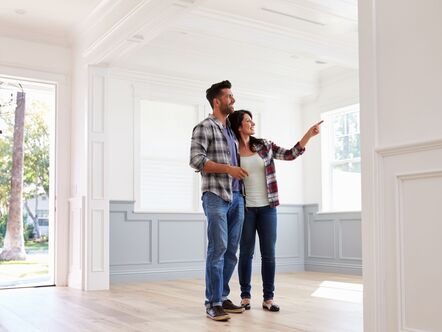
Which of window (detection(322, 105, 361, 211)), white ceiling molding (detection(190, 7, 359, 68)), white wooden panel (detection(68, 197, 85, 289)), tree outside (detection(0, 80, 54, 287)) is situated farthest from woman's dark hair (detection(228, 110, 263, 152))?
window (detection(322, 105, 361, 211))

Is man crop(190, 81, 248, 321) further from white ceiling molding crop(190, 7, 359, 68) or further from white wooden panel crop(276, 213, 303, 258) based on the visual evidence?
white wooden panel crop(276, 213, 303, 258)

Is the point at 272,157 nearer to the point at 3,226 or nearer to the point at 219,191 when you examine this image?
the point at 219,191

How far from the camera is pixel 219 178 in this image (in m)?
3.42

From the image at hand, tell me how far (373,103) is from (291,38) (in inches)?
130

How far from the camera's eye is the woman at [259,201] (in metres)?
3.73

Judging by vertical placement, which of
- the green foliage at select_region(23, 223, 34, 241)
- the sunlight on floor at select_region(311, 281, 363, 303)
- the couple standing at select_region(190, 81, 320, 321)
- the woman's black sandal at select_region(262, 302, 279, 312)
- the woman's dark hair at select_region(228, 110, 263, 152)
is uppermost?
the woman's dark hair at select_region(228, 110, 263, 152)

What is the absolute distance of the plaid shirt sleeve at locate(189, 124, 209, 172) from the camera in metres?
3.39

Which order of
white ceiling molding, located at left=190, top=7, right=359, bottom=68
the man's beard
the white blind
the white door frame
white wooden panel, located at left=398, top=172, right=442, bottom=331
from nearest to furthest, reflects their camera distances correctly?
white wooden panel, located at left=398, top=172, right=442, bottom=331
the man's beard
white ceiling molding, located at left=190, top=7, right=359, bottom=68
the white door frame
the white blind

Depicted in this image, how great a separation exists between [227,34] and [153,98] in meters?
1.41

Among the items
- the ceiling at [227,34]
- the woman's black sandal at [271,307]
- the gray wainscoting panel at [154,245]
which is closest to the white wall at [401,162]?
the woman's black sandal at [271,307]

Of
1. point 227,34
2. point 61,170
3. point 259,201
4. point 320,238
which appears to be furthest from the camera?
point 320,238

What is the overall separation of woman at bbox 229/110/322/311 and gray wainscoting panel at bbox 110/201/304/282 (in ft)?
8.19

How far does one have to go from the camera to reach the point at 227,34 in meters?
5.36

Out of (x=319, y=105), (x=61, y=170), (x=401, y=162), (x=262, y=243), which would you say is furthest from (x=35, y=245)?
(x=401, y=162)
